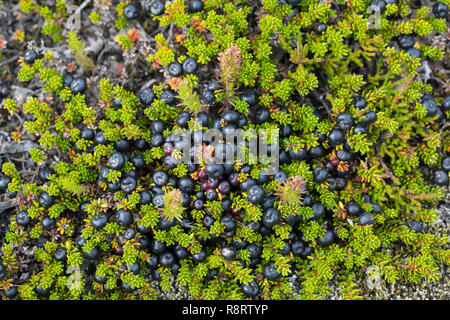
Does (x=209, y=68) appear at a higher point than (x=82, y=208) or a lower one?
higher

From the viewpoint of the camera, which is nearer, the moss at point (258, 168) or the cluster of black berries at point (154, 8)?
the moss at point (258, 168)

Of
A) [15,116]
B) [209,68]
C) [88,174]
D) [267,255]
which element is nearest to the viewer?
[267,255]

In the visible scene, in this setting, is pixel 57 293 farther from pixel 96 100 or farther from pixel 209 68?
pixel 209 68

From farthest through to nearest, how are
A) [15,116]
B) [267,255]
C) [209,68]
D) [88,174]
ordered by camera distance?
[15,116] < [209,68] < [88,174] < [267,255]

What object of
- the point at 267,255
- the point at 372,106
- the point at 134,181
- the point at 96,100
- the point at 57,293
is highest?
the point at 96,100

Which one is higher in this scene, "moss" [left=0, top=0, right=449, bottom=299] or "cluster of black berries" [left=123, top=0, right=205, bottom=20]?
"cluster of black berries" [left=123, top=0, right=205, bottom=20]

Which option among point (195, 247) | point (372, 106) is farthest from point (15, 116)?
point (372, 106)

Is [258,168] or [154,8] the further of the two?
[154,8]

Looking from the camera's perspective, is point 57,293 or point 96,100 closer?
point 57,293

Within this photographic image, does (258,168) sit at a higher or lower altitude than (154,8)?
lower

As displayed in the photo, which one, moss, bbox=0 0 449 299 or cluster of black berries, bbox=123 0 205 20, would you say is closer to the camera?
moss, bbox=0 0 449 299

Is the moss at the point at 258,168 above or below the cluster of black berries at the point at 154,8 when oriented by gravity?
below
